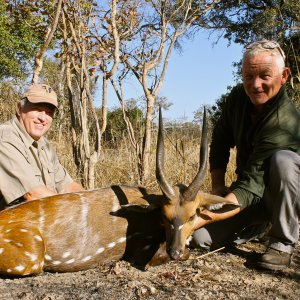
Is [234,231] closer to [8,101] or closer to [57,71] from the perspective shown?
[8,101]

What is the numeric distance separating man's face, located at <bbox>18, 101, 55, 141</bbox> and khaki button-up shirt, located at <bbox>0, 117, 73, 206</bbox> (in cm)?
6

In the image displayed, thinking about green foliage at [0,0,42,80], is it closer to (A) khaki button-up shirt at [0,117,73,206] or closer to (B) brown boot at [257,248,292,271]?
(A) khaki button-up shirt at [0,117,73,206]

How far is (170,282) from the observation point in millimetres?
3580

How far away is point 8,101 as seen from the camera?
791 centimetres

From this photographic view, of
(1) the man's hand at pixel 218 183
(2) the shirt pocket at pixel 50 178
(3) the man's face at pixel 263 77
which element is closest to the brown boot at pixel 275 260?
(1) the man's hand at pixel 218 183

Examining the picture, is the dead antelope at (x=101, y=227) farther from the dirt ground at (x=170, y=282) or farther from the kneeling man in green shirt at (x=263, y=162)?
the kneeling man in green shirt at (x=263, y=162)

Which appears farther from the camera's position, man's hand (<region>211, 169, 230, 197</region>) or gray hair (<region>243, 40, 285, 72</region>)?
man's hand (<region>211, 169, 230, 197</region>)

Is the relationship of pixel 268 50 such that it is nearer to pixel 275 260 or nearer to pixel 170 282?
pixel 275 260

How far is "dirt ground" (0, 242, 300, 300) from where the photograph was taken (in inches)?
131

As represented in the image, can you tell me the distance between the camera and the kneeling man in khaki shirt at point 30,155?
425 cm

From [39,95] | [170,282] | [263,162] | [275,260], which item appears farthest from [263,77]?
[39,95]

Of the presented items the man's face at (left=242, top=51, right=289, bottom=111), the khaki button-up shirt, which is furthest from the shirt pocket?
the man's face at (left=242, top=51, right=289, bottom=111)

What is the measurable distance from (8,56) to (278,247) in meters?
16.6

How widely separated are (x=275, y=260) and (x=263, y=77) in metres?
1.59
